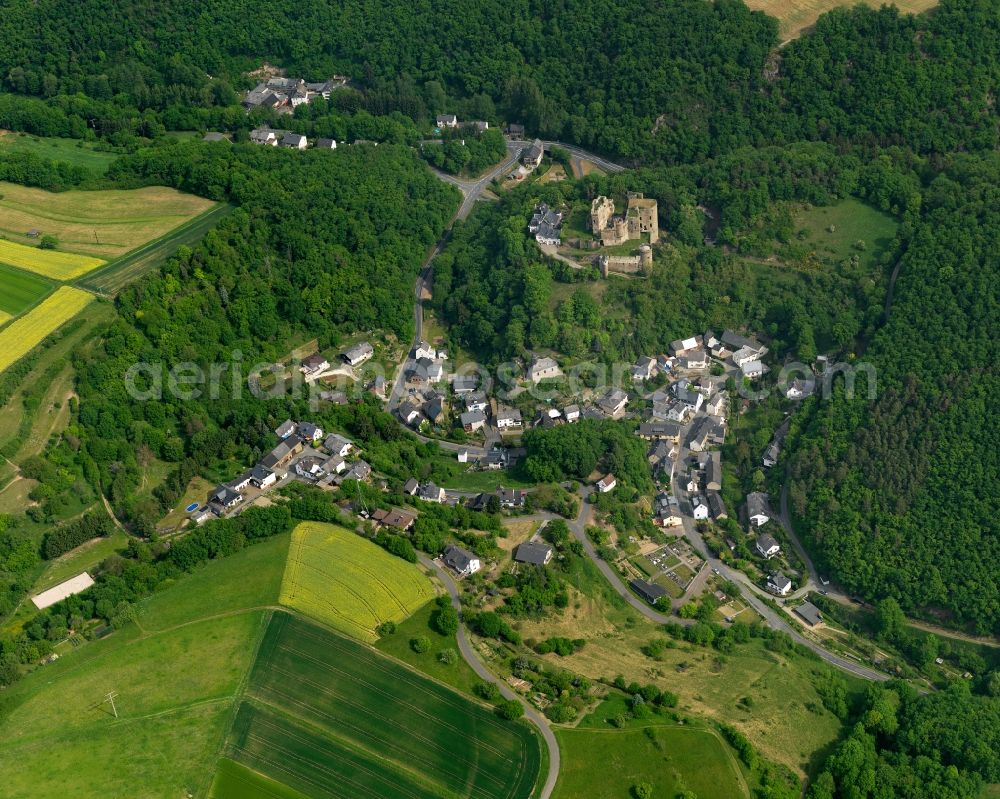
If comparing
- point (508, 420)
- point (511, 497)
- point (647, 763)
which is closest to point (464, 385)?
point (508, 420)

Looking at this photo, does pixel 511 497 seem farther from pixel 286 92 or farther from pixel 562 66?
pixel 286 92

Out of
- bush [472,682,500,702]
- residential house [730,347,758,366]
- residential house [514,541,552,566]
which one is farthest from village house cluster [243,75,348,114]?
bush [472,682,500,702]

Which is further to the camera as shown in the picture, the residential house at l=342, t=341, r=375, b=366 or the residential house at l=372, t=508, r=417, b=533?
the residential house at l=342, t=341, r=375, b=366

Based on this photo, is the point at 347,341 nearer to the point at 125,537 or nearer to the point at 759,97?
the point at 125,537

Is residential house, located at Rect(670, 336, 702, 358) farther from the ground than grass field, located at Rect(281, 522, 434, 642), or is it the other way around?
residential house, located at Rect(670, 336, 702, 358)

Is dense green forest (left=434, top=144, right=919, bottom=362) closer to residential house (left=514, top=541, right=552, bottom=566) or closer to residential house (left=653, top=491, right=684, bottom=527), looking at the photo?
residential house (left=653, top=491, right=684, bottom=527)

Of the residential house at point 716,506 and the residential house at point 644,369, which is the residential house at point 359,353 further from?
the residential house at point 716,506

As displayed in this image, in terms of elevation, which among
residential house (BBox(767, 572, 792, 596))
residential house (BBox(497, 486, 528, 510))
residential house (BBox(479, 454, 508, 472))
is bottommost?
residential house (BBox(767, 572, 792, 596))

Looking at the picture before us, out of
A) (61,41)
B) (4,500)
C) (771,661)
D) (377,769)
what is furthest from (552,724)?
(61,41)
